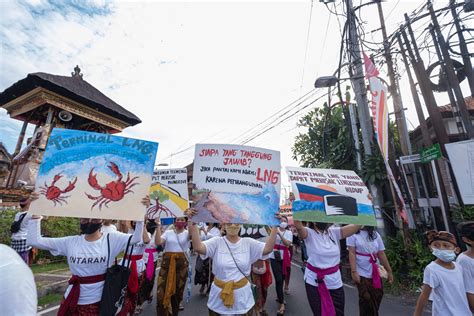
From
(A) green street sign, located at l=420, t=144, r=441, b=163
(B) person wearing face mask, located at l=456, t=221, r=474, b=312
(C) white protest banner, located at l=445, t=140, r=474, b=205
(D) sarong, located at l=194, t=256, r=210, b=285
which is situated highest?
(A) green street sign, located at l=420, t=144, r=441, b=163

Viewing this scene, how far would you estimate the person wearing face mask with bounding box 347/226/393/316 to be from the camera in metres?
3.60

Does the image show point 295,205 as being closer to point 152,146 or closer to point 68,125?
point 152,146

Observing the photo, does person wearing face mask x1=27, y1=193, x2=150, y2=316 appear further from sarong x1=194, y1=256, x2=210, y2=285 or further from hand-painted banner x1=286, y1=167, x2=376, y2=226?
sarong x1=194, y1=256, x2=210, y2=285

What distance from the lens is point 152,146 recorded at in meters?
2.92

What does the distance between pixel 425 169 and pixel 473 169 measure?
4652mm

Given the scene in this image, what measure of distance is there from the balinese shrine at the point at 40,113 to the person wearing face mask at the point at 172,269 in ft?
28.5

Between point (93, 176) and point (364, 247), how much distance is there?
3.59 metres

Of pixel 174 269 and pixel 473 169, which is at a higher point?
pixel 473 169

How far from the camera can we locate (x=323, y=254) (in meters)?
3.34

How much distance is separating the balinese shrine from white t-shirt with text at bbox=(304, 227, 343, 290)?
36.3 ft

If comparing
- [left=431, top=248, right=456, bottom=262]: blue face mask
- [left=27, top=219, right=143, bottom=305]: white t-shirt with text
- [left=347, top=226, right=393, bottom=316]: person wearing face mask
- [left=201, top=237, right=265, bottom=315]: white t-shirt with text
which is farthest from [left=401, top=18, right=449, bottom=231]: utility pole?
[left=27, top=219, right=143, bottom=305]: white t-shirt with text

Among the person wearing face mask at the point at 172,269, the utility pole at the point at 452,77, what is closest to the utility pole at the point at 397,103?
the utility pole at the point at 452,77

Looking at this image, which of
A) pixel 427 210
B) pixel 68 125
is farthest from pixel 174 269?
pixel 68 125

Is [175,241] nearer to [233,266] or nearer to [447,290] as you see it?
[233,266]
